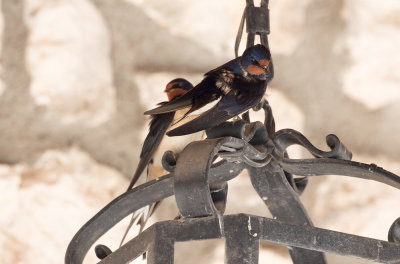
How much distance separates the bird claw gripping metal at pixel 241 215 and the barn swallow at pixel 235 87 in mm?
45

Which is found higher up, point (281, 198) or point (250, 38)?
point (250, 38)

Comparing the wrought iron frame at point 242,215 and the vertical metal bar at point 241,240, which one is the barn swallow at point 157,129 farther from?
the vertical metal bar at point 241,240

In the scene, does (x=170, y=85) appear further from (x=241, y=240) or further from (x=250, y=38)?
(x=241, y=240)

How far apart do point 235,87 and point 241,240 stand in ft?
1.32

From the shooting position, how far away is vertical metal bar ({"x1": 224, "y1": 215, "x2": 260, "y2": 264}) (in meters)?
0.91

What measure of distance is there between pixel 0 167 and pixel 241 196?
1.69ft

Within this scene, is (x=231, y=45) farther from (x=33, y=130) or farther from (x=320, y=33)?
(x=33, y=130)

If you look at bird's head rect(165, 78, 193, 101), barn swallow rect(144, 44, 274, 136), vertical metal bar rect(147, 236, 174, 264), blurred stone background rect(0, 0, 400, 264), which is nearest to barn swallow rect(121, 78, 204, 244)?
bird's head rect(165, 78, 193, 101)

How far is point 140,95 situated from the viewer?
1.84 m

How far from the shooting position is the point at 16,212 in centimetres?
175

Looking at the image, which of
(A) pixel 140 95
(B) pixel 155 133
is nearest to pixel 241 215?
(B) pixel 155 133

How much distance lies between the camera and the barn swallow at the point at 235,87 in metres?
1.20

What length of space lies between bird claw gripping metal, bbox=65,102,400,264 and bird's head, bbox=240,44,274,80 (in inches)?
2.6

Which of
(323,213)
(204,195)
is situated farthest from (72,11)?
(204,195)
